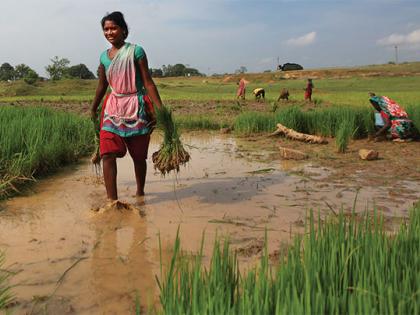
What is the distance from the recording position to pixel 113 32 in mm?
3240

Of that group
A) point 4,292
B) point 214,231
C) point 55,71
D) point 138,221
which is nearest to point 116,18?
point 138,221

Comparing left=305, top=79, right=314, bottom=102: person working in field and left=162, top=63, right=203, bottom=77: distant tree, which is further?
left=162, top=63, right=203, bottom=77: distant tree

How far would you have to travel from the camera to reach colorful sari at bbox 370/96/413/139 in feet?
21.5

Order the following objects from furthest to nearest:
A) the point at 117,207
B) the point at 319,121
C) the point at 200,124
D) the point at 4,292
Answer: the point at 200,124, the point at 319,121, the point at 117,207, the point at 4,292

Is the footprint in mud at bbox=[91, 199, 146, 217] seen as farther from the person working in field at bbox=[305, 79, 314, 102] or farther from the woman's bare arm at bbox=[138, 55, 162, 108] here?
the person working in field at bbox=[305, 79, 314, 102]

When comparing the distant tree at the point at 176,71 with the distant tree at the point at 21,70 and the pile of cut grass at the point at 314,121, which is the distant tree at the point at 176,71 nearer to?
the distant tree at the point at 21,70

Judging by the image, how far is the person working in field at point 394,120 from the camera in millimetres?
6562

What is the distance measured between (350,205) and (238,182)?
127 centimetres

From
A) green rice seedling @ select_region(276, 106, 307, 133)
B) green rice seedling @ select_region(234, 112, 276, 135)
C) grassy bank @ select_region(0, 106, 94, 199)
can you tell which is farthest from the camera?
green rice seedling @ select_region(234, 112, 276, 135)

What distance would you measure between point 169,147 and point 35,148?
5.27 ft

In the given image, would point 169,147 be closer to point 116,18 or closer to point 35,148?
point 116,18

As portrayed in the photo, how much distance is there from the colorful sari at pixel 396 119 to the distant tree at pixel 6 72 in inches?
2833

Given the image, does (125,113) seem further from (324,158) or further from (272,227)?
(324,158)

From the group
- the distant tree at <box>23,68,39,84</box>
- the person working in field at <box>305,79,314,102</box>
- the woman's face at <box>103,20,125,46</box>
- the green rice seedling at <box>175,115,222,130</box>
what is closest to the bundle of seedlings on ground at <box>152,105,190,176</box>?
the woman's face at <box>103,20,125,46</box>
